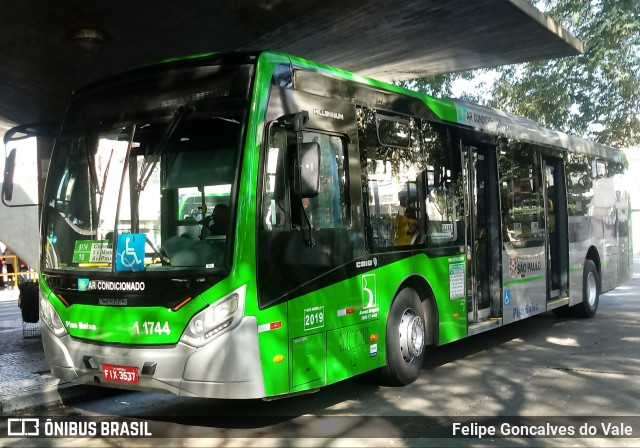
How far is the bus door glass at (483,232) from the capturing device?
29.1 feet

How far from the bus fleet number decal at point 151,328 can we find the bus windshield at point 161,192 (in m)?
0.45

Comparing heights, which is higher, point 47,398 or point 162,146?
point 162,146

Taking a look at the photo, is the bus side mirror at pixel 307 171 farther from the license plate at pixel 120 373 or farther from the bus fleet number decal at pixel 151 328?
the license plate at pixel 120 373

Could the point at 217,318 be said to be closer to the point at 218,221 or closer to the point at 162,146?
the point at 218,221

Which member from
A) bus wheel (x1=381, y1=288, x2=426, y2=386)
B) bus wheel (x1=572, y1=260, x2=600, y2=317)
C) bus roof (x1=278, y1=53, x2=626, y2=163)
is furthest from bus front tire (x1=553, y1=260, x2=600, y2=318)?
bus wheel (x1=381, y1=288, x2=426, y2=386)

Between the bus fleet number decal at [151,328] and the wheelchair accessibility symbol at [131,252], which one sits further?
the wheelchair accessibility symbol at [131,252]

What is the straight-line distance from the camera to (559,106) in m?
21.9

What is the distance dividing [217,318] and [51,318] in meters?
1.90

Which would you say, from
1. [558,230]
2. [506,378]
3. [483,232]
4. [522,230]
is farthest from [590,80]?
[506,378]

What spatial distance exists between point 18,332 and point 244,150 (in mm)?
8392

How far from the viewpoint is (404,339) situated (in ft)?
24.1

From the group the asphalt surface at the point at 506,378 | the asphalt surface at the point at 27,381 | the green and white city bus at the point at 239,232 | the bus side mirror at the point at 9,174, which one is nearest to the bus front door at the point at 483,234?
the asphalt surface at the point at 506,378

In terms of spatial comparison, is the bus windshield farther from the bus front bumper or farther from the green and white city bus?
the bus front bumper

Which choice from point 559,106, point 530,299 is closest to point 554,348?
point 530,299
